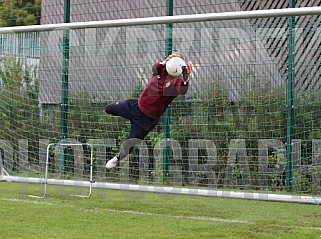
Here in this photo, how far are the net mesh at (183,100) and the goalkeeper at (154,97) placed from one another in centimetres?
330

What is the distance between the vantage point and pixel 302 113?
11781 mm

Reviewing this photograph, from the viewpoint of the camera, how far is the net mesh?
39.2 feet

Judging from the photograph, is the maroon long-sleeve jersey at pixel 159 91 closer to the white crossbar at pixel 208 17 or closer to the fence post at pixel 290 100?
the white crossbar at pixel 208 17

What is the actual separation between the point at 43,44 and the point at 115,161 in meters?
5.63

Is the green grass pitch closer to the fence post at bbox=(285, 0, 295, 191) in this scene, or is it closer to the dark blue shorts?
the fence post at bbox=(285, 0, 295, 191)

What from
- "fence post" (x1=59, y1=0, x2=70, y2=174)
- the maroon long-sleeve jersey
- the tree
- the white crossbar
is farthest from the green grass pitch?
the tree

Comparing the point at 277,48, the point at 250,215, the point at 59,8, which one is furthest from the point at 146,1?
the point at 250,215

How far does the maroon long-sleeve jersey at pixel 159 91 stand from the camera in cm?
876

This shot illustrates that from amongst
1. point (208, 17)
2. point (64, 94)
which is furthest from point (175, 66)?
point (64, 94)

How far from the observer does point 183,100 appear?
42.1 ft

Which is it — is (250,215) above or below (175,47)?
below

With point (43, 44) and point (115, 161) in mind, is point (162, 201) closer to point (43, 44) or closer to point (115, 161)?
point (115, 161)

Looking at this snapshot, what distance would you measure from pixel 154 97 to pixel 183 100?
395cm

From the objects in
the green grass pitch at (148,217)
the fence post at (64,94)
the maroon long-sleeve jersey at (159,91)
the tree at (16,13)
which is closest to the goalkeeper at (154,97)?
the maroon long-sleeve jersey at (159,91)
